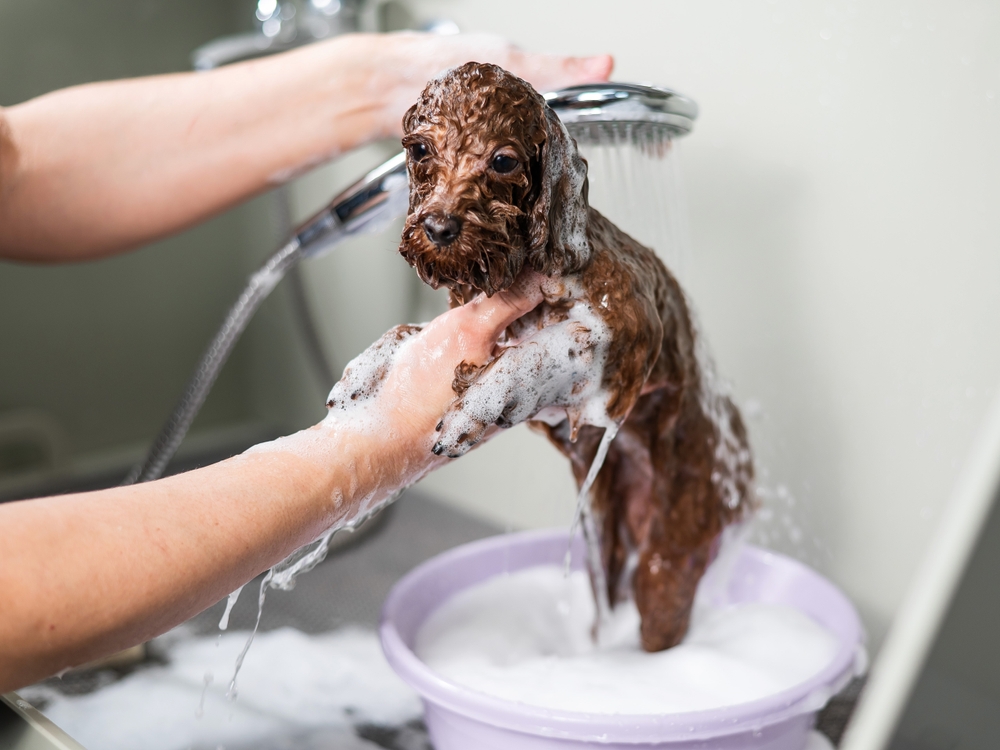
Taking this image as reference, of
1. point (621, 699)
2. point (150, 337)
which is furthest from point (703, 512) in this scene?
point (150, 337)

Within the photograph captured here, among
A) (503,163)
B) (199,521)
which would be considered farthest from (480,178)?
(199,521)

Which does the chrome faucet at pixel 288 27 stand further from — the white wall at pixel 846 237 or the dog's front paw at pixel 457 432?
the dog's front paw at pixel 457 432

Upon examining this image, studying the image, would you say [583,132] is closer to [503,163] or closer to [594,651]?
[503,163]

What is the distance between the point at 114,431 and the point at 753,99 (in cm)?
119

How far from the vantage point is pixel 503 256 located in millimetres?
440

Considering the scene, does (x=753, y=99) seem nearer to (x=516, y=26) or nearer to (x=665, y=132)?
(x=665, y=132)

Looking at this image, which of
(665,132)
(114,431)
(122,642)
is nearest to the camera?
(122,642)

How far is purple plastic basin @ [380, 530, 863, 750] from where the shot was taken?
20.8 inches

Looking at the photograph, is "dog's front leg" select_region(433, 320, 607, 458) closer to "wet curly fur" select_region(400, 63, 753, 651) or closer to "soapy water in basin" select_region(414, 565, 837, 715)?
"wet curly fur" select_region(400, 63, 753, 651)

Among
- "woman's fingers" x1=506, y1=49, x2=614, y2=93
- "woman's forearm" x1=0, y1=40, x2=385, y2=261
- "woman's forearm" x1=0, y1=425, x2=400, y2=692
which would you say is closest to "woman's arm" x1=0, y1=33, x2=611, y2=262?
"woman's forearm" x1=0, y1=40, x2=385, y2=261

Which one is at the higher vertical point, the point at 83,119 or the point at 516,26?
the point at 516,26

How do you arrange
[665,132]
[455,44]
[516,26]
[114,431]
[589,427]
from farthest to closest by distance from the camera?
[114,431], [516,26], [455,44], [665,132], [589,427]

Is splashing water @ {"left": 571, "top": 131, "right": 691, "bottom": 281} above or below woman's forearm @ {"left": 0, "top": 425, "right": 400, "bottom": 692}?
above

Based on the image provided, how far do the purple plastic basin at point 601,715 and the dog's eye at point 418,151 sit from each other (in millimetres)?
347
